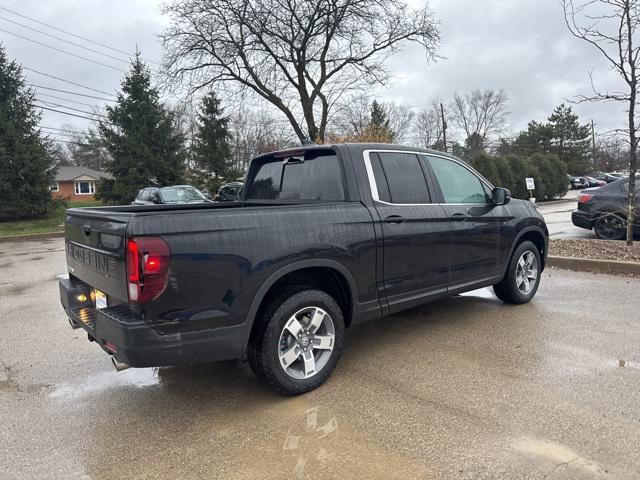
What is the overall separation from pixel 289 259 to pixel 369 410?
1188 millimetres

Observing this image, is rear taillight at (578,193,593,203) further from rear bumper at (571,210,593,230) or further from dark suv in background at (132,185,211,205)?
dark suv in background at (132,185,211,205)

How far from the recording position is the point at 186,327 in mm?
2834

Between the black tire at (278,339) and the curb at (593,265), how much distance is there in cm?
582

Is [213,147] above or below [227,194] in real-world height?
above

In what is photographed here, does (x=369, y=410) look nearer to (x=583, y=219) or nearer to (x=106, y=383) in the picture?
(x=106, y=383)

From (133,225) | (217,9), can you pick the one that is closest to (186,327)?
(133,225)

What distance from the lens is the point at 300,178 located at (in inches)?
166

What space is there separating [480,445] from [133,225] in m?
2.43

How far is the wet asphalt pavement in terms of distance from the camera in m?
2.59

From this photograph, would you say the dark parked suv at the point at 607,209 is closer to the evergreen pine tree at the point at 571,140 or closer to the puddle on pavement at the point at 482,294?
the puddle on pavement at the point at 482,294

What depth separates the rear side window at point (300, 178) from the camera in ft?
12.9

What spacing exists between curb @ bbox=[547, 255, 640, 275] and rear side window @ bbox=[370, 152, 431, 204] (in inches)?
181

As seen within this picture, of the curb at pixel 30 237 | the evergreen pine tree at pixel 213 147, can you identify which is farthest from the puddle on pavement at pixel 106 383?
the evergreen pine tree at pixel 213 147

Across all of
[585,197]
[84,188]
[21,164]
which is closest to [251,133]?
[84,188]
